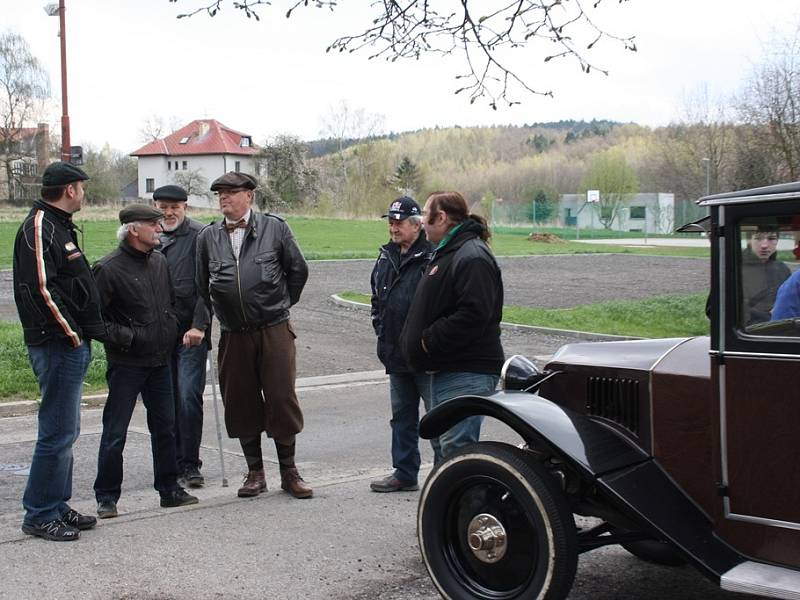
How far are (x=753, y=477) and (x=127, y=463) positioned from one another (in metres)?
5.14

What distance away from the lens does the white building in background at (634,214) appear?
238ft

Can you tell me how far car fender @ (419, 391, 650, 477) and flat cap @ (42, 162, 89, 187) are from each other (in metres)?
2.52

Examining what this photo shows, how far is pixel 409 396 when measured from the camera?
21.5ft

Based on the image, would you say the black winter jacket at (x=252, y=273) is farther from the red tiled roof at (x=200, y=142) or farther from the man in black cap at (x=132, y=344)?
the red tiled roof at (x=200, y=142)

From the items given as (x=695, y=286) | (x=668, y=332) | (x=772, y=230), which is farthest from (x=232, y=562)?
(x=695, y=286)

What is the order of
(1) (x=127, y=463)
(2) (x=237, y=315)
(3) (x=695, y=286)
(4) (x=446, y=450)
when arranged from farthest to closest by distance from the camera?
(3) (x=695, y=286) → (1) (x=127, y=463) → (2) (x=237, y=315) → (4) (x=446, y=450)

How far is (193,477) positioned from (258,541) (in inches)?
62.8

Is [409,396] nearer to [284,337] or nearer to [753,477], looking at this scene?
[284,337]

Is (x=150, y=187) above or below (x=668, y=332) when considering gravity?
above

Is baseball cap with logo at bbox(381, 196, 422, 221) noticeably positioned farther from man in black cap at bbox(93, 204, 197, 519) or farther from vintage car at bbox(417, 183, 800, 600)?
vintage car at bbox(417, 183, 800, 600)

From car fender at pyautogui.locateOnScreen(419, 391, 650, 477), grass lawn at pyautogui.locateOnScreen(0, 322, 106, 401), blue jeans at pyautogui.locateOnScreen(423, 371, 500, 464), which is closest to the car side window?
car fender at pyautogui.locateOnScreen(419, 391, 650, 477)

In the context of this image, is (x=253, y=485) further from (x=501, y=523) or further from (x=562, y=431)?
(x=562, y=431)

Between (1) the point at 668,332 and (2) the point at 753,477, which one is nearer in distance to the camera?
(2) the point at 753,477

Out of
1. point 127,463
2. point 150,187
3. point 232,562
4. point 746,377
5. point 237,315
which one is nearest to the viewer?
point 746,377
